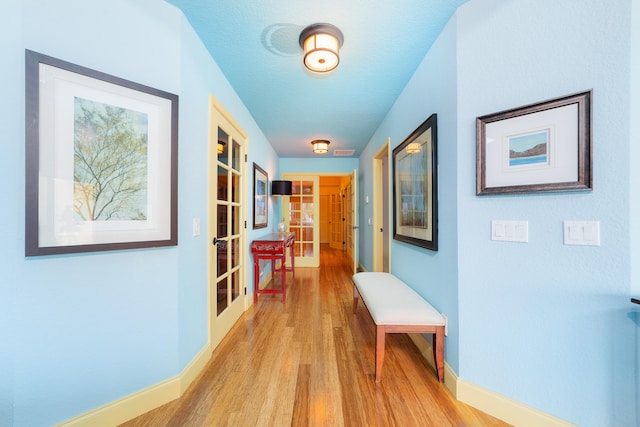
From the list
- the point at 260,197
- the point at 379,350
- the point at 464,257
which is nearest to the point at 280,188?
the point at 260,197

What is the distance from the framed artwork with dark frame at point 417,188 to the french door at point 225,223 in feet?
5.80

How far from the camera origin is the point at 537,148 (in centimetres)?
129

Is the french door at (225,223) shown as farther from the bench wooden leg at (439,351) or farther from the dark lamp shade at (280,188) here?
the bench wooden leg at (439,351)

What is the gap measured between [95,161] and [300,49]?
157 cm

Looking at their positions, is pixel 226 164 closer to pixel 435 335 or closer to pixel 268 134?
pixel 268 134

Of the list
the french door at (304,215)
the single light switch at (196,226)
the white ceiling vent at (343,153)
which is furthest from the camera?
the french door at (304,215)

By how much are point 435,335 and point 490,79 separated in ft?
5.49

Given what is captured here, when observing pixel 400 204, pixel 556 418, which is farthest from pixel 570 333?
pixel 400 204

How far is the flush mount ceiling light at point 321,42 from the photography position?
5.39 ft

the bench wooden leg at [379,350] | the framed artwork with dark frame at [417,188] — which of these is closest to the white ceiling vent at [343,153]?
the framed artwork with dark frame at [417,188]

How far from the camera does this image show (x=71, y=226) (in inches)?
47.1

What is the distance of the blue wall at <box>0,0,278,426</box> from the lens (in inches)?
42.2

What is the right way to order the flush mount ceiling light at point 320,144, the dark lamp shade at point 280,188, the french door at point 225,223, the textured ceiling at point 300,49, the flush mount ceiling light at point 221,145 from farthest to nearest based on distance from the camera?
the dark lamp shade at point 280,188
the flush mount ceiling light at point 320,144
the flush mount ceiling light at point 221,145
the french door at point 225,223
the textured ceiling at point 300,49

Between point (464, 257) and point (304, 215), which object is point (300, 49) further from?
point (304, 215)
